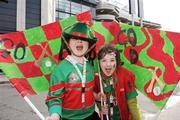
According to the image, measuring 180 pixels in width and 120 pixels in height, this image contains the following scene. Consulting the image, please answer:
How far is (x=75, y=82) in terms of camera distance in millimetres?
2229

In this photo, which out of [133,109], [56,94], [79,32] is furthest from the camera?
[133,109]

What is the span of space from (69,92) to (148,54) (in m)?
0.88

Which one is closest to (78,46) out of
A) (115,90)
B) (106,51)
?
(106,51)

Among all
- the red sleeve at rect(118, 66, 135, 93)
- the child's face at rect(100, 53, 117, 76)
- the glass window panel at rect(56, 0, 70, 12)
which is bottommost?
the red sleeve at rect(118, 66, 135, 93)

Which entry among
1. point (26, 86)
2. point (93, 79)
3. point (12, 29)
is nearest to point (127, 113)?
point (93, 79)

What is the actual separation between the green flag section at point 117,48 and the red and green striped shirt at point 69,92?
0.37 metres

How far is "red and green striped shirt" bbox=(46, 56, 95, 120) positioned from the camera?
2.16 meters

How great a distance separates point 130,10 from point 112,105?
3267 inches

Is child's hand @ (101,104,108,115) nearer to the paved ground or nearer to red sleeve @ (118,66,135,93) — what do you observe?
red sleeve @ (118,66,135,93)

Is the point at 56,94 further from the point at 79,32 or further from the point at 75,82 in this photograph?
the point at 79,32

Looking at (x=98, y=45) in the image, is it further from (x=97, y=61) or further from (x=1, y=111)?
(x=1, y=111)

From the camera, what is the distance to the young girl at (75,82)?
2158 millimetres

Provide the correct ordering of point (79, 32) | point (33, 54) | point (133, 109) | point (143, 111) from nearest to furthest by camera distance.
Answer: point (79, 32)
point (133, 109)
point (33, 54)
point (143, 111)

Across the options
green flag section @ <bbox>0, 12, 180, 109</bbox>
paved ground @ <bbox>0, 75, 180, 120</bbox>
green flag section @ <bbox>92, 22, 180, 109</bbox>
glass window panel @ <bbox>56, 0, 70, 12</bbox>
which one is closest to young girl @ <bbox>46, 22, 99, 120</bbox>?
green flag section @ <bbox>0, 12, 180, 109</bbox>
